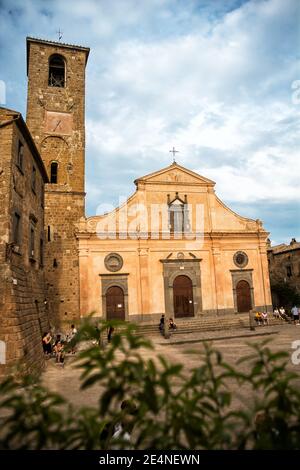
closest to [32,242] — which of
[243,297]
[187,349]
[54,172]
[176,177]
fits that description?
[54,172]

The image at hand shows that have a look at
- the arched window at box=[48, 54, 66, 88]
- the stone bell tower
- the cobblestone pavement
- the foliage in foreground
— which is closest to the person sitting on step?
the cobblestone pavement

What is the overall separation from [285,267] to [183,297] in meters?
16.6

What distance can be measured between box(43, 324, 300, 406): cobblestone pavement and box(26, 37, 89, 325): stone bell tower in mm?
6889

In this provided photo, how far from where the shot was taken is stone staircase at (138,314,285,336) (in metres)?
19.5

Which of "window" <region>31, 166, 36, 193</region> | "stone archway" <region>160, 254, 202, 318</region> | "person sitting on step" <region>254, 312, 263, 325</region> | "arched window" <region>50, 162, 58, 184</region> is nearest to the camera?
"window" <region>31, 166, 36, 193</region>

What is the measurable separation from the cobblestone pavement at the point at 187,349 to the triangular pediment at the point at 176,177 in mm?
11042

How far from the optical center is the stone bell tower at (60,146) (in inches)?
788

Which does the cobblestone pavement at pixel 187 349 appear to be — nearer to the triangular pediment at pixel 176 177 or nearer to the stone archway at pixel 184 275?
the stone archway at pixel 184 275

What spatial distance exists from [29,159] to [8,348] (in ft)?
27.7

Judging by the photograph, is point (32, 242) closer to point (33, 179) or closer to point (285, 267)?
point (33, 179)

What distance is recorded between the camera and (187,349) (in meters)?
7.51

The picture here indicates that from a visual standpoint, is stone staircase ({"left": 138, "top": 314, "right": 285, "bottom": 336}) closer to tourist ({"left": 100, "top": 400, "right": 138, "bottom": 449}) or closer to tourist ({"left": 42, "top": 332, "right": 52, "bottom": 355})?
tourist ({"left": 42, "top": 332, "right": 52, "bottom": 355})

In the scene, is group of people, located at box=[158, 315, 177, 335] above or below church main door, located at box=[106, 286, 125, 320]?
below
